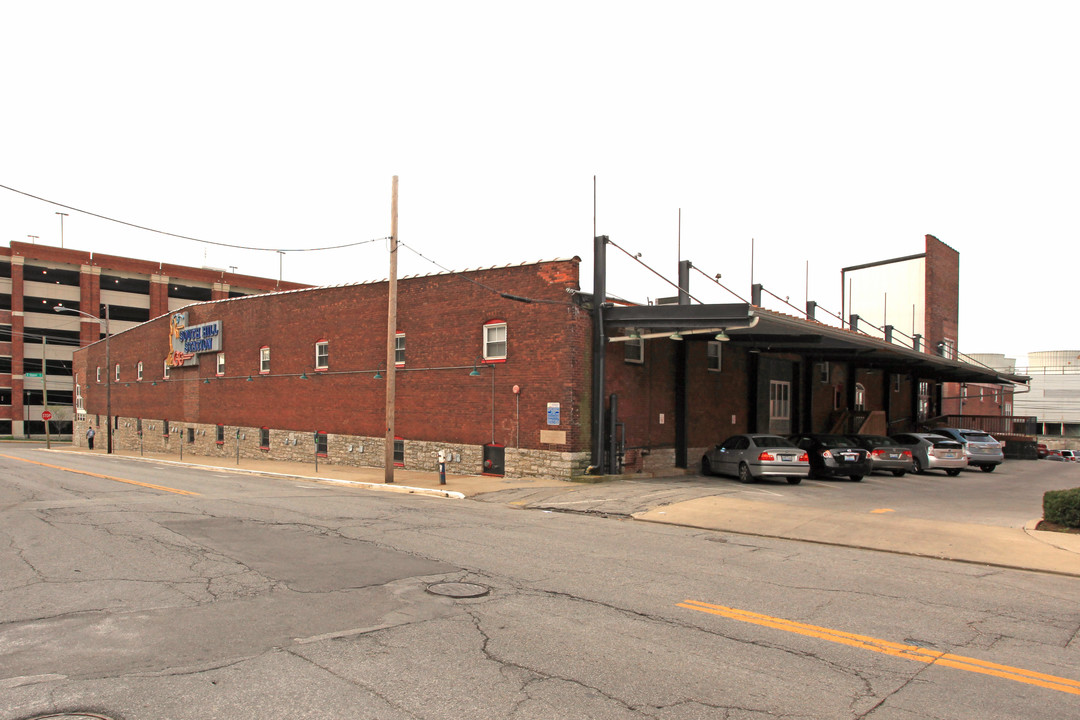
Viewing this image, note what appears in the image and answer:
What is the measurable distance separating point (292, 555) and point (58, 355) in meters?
79.0

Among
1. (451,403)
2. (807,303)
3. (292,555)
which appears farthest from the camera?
(807,303)

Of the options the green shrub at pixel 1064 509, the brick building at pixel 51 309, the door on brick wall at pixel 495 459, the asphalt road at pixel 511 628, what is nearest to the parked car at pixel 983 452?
the green shrub at pixel 1064 509

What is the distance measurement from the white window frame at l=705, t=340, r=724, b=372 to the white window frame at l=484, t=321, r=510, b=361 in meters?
8.23

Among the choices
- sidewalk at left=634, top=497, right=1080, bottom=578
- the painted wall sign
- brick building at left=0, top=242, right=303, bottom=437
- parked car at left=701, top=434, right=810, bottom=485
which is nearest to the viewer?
sidewalk at left=634, top=497, right=1080, bottom=578

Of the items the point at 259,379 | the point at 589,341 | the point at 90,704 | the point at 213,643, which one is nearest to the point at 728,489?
the point at 589,341

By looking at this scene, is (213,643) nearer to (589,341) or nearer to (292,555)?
(292,555)

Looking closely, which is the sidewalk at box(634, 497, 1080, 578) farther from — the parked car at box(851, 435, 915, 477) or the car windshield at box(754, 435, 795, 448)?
the parked car at box(851, 435, 915, 477)

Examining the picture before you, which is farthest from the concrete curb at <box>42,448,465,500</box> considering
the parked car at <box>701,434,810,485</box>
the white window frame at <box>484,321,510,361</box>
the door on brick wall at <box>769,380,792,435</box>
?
the door on brick wall at <box>769,380,792,435</box>

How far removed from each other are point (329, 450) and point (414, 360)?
7193mm

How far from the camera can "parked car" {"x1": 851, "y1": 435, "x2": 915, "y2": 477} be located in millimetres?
23844

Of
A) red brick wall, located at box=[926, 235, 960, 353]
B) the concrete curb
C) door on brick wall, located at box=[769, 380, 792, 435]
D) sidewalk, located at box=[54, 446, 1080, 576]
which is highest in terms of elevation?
red brick wall, located at box=[926, 235, 960, 353]

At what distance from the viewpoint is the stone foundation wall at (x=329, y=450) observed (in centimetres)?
2144

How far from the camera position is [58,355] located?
73750 millimetres

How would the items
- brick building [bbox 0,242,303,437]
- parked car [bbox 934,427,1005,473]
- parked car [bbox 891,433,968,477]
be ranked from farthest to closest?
brick building [bbox 0,242,303,437] < parked car [bbox 934,427,1005,473] < parked car [bbox 891,433,968,477]
